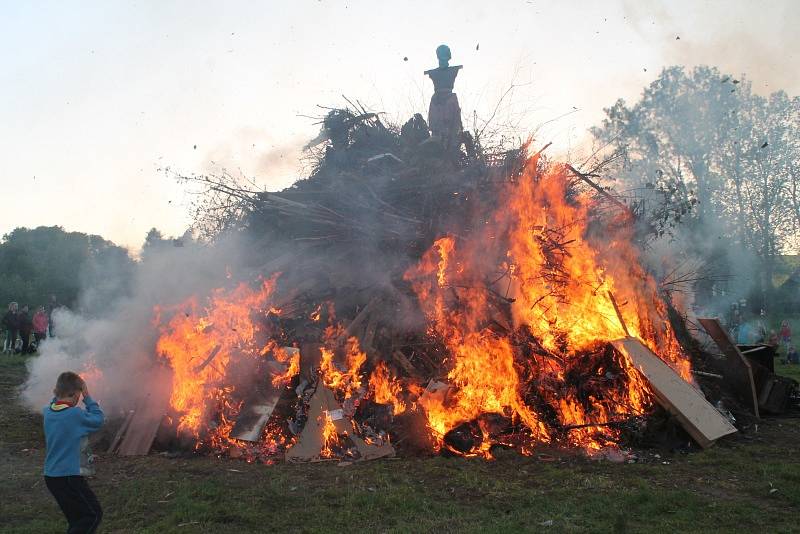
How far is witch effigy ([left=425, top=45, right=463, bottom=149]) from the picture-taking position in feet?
38.8

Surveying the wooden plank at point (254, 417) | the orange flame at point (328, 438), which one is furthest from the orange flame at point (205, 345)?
the orange flame at point (328, 438)

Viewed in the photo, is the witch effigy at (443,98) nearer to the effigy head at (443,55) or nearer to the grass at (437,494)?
the effigy head at (443,55)

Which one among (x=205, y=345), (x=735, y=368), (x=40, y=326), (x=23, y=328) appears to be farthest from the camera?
(x=40, y=326)

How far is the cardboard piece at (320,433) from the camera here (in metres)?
6.90

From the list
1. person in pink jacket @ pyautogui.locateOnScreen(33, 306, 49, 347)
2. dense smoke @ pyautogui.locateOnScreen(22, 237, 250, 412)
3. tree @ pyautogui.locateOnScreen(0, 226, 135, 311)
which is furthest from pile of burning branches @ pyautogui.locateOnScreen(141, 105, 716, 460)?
person in pink jacket @ pyautogui.locateOnScreen(33, 306, 49, 347)

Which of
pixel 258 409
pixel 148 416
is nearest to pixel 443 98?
pixel 258 409

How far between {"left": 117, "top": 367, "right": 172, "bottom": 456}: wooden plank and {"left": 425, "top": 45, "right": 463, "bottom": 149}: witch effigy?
7047 millimetres

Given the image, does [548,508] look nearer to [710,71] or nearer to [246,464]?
[246,464]

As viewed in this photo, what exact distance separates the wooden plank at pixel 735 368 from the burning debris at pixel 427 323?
2.36ft

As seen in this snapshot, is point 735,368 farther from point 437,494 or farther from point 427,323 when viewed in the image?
point 437,494

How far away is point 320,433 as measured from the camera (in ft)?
23.6

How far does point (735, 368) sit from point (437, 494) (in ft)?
20.7

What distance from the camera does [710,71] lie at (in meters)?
26.4

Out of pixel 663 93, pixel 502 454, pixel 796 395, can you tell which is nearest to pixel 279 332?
pixel 502 454
